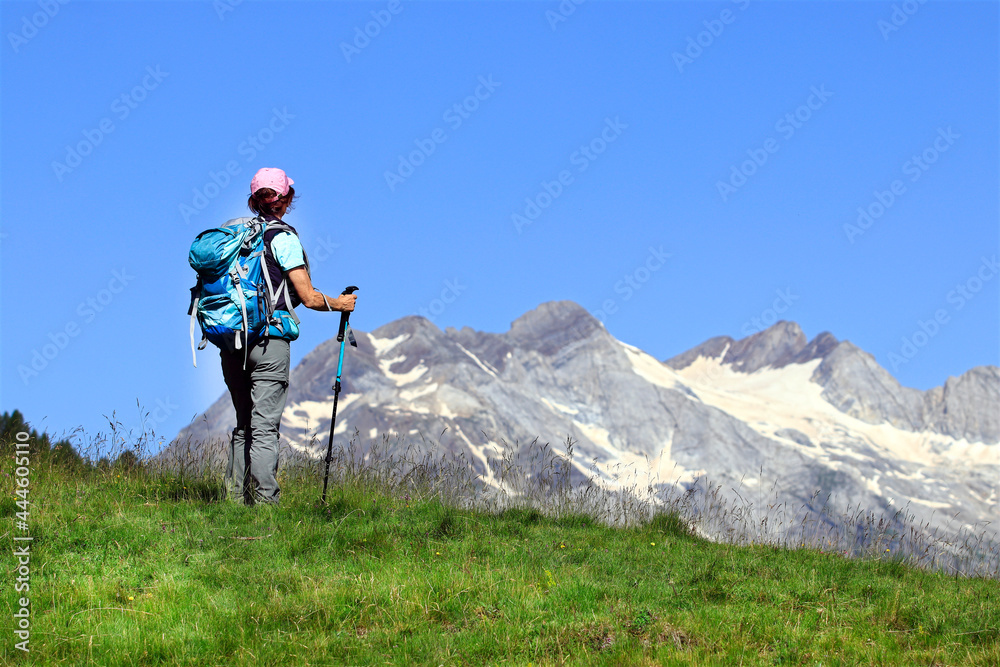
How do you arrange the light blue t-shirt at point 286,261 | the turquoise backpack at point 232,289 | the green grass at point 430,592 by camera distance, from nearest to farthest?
the green grass at point 430,592 < the turquoise backpack at point 232,289 < the light blue t-shirt at point 286,261

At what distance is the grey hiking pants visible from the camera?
953 cm

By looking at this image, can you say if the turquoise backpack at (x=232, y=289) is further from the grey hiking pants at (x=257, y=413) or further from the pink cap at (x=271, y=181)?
the pink cap at (x=271, y=181)

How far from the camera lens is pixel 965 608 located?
7945 mm

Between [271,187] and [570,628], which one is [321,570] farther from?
[271,187]

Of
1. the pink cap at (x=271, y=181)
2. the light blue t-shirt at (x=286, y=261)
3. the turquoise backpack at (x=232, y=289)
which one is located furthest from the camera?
the pink cap at (x=271, y=181)

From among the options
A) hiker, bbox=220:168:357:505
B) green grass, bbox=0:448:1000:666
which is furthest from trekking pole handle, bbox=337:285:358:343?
green grass, bbox=0:448:1000:666

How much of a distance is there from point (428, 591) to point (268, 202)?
4504mm

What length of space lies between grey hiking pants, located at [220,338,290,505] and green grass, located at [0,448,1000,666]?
0.96 feet

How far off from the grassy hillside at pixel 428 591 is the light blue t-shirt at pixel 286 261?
5.50 feet

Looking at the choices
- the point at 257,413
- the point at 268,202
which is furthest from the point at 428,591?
the point at 268,202

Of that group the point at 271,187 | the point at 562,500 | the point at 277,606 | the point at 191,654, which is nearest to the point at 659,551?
the point at 562,500

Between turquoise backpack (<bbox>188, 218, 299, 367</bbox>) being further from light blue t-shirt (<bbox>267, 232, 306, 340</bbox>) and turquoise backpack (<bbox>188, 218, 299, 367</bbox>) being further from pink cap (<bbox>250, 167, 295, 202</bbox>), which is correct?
pink cap (<bbox>250, 167, 295, 202</bbox>)

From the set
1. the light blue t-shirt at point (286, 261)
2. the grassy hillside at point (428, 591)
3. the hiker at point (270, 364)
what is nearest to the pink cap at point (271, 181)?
the hiker at point (270, 364)

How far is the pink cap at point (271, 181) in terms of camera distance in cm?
991
